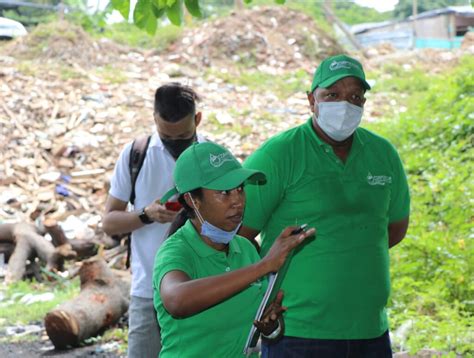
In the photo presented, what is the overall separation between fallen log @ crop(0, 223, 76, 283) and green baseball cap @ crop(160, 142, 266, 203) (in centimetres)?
837

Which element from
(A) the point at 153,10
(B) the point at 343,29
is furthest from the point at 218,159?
(B) the point at 343,29

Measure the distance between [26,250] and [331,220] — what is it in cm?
817

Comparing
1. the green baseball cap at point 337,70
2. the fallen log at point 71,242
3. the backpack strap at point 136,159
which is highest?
the green baseball cap at point 337,70

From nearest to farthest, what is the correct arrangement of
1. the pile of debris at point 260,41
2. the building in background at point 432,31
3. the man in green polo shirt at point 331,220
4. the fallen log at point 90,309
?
the man in green polo shirt at point 331,220, the fallen log at point 90,309, the pile of debris at point 260,41, the building in background at point 432,31

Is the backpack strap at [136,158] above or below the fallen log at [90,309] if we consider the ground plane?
above

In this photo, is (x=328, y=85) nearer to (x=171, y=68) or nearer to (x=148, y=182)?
(x=148, y=182)

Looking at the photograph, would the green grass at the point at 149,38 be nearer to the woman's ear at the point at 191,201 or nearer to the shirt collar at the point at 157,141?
the shirt collar at the point at 157,141

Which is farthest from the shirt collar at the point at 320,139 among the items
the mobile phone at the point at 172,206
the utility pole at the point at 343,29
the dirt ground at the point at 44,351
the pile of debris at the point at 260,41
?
the utility pole at the point at 343,29

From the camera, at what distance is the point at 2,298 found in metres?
10.8

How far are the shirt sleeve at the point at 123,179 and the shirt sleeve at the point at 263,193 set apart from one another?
110 centimetres

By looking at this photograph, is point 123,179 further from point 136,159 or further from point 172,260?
point 172,260

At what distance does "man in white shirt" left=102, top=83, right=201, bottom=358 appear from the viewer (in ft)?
15.9

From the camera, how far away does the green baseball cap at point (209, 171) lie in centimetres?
329

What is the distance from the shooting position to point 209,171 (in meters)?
3.31
